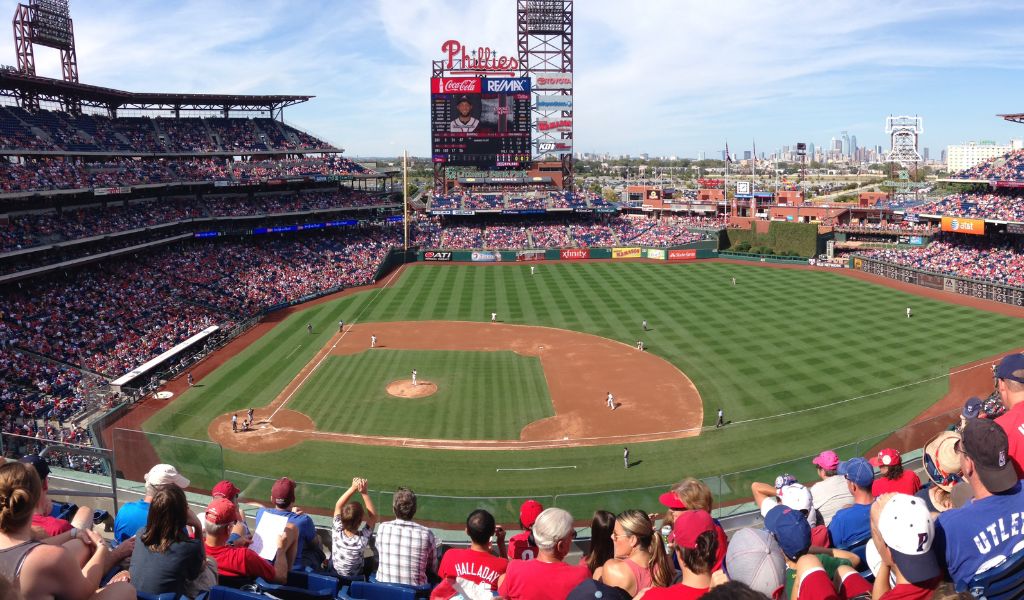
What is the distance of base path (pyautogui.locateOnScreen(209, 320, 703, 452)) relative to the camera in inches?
1028

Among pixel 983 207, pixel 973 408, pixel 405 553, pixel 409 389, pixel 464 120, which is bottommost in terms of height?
pixel 409 389

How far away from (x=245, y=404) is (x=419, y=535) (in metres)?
25.6

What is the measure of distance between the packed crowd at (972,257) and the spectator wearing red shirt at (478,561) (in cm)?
5345

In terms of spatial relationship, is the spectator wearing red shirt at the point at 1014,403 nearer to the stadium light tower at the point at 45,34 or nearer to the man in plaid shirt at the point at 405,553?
the man in plaid shirt at the point at 405,553

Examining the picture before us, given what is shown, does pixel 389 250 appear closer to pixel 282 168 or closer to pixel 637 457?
pixel 282 168

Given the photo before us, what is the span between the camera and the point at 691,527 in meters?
5.23

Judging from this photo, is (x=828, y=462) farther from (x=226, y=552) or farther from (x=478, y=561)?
(x=226, y=552)

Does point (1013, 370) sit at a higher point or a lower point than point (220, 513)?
higher

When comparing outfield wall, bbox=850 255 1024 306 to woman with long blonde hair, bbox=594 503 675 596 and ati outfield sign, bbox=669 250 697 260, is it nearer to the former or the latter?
ati outfield sign, bbox=669 250 697 260

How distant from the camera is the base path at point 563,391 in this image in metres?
26.1

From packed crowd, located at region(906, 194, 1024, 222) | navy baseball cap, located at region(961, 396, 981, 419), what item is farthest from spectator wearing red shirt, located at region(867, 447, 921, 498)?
packed crowd, located at region(906, 194, 1024, 222)

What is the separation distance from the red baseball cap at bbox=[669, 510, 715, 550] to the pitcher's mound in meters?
26.3

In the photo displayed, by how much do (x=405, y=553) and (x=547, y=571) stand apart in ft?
7.28

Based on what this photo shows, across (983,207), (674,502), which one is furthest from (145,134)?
(983,207)
